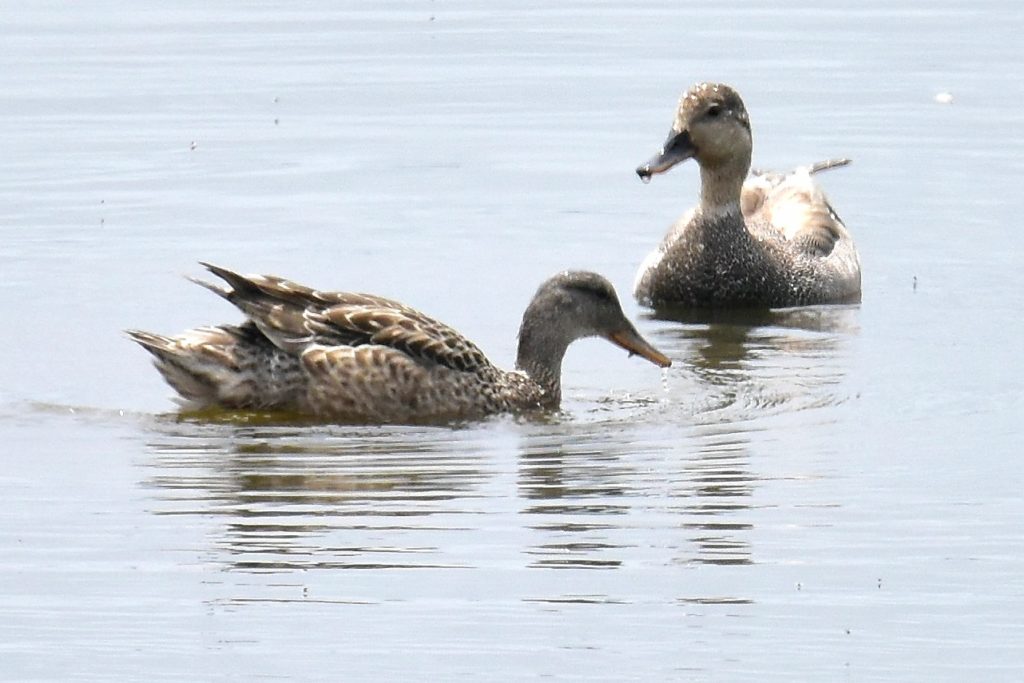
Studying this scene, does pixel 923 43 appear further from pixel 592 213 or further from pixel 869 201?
pixel 592 213

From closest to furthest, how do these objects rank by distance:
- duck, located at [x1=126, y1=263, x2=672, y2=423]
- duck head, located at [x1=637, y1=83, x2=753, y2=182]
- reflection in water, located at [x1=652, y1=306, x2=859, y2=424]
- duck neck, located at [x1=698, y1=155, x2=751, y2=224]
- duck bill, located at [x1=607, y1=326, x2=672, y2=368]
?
duck, located at [x1=126, y1=263, x2=672, y2=423] → reflection in water, located at [x1=652, y1=306, x2=859, y2=424] → duck bill, located at [x1=607, y1=326, x2=672, y2=368] → duck head, located at [x1=637, y1=83, x2=753, y2=182] → duck neck, located at [x1=698, y1=155, x2=751, y2=224]

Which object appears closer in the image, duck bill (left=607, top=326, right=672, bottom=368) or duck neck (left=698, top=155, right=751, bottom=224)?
duck bill (left=607, top=326, right=672, bottom=368)

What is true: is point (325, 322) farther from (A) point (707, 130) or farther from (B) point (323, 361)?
(A) point (707, 130)

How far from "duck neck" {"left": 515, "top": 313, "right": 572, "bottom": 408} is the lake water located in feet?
0.76

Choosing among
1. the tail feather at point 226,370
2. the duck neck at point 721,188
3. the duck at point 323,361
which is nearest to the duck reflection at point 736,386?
the duck neck at point 721,188

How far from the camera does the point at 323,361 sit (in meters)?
11.4

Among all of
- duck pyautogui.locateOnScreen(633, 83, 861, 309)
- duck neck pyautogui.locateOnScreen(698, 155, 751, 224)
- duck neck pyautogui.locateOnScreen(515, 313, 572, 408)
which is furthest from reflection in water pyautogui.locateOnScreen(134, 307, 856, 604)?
duck neck pyautogui.locateOnScreen(698, 155, 751, 224)

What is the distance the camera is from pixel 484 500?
9.98m

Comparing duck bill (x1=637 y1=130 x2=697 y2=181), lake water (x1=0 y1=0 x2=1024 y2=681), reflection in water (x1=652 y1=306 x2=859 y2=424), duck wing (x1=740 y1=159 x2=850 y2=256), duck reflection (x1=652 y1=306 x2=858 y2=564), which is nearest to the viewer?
lake water (x1=0 y1=0 x2=1024 y2=681)

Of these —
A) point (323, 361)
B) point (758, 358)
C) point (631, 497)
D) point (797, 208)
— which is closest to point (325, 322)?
point (323, 361)

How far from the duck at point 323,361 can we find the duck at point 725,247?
3.48m

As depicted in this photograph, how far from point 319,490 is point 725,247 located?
5.63 meters

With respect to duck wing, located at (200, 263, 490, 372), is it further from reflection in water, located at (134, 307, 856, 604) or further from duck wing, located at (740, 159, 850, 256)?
duck wing, located at (740, 159, 850, 256)

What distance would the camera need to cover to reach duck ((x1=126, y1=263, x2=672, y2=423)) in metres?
11.4
